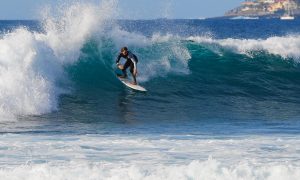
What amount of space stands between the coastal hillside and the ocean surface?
5632 inches

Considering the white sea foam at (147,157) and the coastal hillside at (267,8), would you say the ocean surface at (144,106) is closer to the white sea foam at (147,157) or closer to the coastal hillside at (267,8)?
the white sea foam at (147,157)

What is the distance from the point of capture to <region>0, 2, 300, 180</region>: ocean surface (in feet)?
33.4

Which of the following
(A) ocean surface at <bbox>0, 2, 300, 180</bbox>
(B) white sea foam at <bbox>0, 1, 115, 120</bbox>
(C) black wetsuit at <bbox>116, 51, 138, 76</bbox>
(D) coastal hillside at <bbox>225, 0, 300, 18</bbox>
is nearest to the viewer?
(A) ocean surface at <bbox>0, 2, 300, 180</bbox>

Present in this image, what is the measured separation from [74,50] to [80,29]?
1.24 meters

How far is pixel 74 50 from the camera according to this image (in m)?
20.5

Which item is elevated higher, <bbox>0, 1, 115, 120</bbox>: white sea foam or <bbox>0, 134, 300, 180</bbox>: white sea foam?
<bbox>0, 1, 115, 120</bbox>: white sea foam

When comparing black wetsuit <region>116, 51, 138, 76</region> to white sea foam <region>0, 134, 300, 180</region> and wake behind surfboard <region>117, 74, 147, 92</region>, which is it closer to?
wake behind surfboard <region>117, 74, 147, 92</region>

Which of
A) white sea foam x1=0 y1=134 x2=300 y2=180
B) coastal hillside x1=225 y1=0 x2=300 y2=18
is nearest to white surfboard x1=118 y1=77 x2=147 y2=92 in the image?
white sea foam x1=0 y1=134 x2=300 y2=180

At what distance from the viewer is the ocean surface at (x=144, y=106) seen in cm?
1020

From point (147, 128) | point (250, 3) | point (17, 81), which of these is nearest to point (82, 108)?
point (17, 81)

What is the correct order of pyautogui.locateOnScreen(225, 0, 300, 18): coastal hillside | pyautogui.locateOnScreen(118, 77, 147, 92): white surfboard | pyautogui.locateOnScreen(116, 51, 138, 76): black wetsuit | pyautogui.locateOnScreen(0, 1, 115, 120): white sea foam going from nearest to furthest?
1. pyautogui.locateOnScreen(0, 1, 115, 120): white sea foam
2. pyautogui.locateOnScreen(116, 51, 138, 76): black wetsuit
3. pyautogui.locateOnScreen(118, 77, 147, 92): white surfboard
4. pyautogui.locateOnScreen(225, 0, 300, 18): coastal hillside

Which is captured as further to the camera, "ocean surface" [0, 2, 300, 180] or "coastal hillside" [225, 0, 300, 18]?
"coastal hillside" [225, 0, 300, 18]

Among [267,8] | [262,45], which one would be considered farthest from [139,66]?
[267,8]

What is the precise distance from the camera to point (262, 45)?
996 inches
